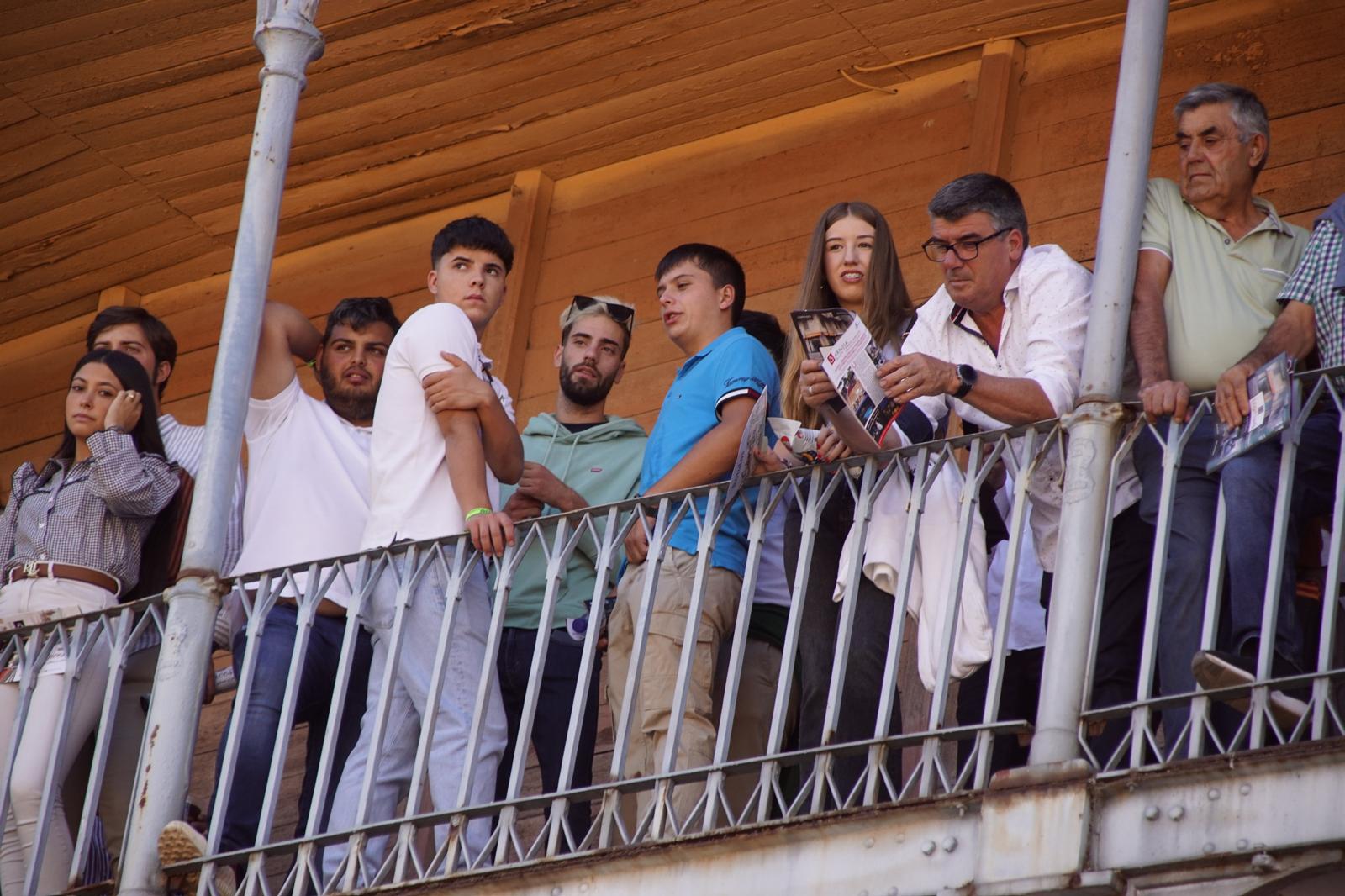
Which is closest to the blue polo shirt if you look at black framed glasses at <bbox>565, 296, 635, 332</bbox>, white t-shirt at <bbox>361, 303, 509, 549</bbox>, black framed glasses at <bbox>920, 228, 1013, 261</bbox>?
white t-shirt at <bbox>361, 303, 509, 549</bbox>

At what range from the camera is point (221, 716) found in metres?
8.85

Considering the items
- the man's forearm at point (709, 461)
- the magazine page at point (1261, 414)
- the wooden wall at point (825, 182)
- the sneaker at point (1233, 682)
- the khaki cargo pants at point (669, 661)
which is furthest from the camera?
the wooden wall at point (825, 182)

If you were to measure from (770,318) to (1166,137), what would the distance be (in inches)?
80.7

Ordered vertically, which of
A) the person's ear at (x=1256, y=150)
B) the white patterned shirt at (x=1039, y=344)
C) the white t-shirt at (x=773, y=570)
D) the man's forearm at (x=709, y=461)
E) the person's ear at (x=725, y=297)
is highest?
the person's ear at (x=1256, y=150)

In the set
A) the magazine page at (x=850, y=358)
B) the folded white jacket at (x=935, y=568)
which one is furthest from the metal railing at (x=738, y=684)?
the magazine page at (x=850, y=358)

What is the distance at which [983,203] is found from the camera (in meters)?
5.61

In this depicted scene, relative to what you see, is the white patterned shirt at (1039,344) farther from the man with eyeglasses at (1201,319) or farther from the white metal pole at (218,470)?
the white metal pole at (218,470)

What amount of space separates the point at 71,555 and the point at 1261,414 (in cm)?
374

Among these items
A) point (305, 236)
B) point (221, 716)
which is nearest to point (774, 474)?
Result: point (221, 716)

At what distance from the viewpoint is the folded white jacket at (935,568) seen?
16.9ft

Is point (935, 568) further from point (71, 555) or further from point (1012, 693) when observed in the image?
point (71, 555)

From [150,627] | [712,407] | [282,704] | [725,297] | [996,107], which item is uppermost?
[996,107]

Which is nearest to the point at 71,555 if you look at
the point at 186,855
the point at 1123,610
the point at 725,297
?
the point at 186,855

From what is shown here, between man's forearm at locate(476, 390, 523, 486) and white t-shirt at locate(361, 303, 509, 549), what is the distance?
86 mm
